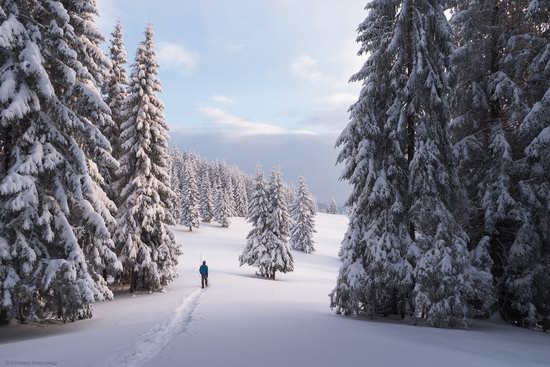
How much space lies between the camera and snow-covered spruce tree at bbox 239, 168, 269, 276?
3778cm

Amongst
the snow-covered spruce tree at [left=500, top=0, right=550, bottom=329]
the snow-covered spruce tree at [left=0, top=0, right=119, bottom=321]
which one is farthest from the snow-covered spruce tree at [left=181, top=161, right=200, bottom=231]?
the snow-covered spruce tree at [left=500, top=0, right=550, bottom=329]

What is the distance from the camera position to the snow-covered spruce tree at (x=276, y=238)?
37438 millimetres

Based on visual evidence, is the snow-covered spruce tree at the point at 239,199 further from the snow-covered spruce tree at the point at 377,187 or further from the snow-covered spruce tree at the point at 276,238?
the snow-covered spruce tree at the point at 377,187

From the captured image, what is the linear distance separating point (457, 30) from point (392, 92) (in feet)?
17.6

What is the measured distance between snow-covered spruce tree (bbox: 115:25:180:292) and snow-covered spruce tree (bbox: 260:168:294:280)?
15.7m

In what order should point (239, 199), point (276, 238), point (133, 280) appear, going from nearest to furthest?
point (133, 280)
point (276, 238)
point (239, 199)

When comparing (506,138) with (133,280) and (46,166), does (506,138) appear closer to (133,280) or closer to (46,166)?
(46,166)

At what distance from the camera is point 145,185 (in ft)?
71.4

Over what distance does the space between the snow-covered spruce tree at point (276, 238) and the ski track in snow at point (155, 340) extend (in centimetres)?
2259

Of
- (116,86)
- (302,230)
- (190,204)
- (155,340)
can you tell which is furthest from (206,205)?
(155,340)

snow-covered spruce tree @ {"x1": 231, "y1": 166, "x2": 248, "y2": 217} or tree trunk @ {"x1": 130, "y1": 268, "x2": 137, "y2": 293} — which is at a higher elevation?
snow-covered spruce tree @ {"x1": 231, "y1": 166, "x2": 248, "y2": 217}

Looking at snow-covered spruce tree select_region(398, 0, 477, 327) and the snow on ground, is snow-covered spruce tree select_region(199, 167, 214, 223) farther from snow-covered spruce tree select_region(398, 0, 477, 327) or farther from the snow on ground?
snow-covered spruce tree select_region(398, 0, 477, 327)

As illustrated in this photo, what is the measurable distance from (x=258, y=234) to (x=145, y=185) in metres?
18.7

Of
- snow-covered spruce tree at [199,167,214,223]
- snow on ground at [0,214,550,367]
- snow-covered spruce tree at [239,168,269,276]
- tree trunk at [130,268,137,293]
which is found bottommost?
tree trunk at [130,268,137,293]
